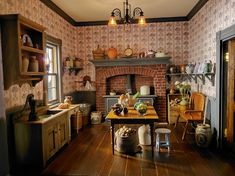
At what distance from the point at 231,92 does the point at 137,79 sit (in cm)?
294

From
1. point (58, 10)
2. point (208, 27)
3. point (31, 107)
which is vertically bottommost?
point (31, 107)

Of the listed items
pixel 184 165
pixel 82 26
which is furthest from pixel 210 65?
pixel 82 26

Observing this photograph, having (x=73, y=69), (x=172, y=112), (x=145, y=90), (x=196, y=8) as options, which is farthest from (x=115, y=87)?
(x=196, y=8)

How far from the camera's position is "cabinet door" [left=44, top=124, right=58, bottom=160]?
3.25 meters

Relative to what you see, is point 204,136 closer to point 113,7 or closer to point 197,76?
point 197,76

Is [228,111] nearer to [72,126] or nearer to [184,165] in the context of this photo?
[184,165]

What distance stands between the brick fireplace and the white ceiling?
1353 millimetres

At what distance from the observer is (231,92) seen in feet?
11.8

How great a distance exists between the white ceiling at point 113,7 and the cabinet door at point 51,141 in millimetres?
2640

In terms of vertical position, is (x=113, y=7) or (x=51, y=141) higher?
(x=113, y=7)

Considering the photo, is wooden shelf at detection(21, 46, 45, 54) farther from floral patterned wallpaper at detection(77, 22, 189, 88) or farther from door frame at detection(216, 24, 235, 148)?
door frame at detection(216, 24, 235, 148)

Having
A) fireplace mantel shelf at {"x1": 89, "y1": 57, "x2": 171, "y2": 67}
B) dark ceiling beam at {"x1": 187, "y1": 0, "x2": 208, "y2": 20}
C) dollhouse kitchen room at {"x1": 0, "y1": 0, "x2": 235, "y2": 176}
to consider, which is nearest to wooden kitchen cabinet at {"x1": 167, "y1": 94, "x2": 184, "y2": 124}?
dollhouse kitchen room at {"x1": 0, "y1": 0, "x2": 235, "y2": 176}

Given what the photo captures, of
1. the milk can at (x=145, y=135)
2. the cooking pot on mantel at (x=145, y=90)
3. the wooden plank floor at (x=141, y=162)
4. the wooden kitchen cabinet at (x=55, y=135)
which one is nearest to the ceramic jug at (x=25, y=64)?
the wooden kitchen cabinet at (x=55, y=135)

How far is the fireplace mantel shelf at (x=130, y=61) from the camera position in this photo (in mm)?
5769
